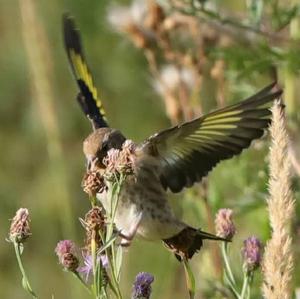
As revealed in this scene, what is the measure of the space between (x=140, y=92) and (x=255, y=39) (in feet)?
8.76

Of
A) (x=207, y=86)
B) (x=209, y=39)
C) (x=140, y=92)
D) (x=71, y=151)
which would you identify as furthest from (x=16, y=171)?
(x=209, y=39)

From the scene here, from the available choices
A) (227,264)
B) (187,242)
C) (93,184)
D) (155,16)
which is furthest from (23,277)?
(155,16)

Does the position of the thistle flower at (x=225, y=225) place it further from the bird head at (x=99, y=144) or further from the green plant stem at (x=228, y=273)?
the bird head at (x=99, y=144)

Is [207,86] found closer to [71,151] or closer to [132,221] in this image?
[71,151]

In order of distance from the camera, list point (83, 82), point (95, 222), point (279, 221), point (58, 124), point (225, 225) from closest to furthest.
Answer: point (279, 221) → point (95, 222) → point (225, 225) → point (83, 82) → point (58, 124)

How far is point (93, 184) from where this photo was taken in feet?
7.18

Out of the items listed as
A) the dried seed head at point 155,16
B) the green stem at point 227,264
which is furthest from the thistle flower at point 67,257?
the dried seed head at point 155,16

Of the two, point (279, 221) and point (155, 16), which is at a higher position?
point (155, 16)

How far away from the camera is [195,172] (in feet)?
9.34

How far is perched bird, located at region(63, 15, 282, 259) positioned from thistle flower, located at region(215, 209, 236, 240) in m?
0.03

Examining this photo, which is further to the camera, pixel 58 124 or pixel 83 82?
pixel 58 124

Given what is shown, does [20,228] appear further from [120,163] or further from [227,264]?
[227,264]

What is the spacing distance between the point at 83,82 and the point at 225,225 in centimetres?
88

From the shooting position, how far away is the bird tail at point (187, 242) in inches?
103
